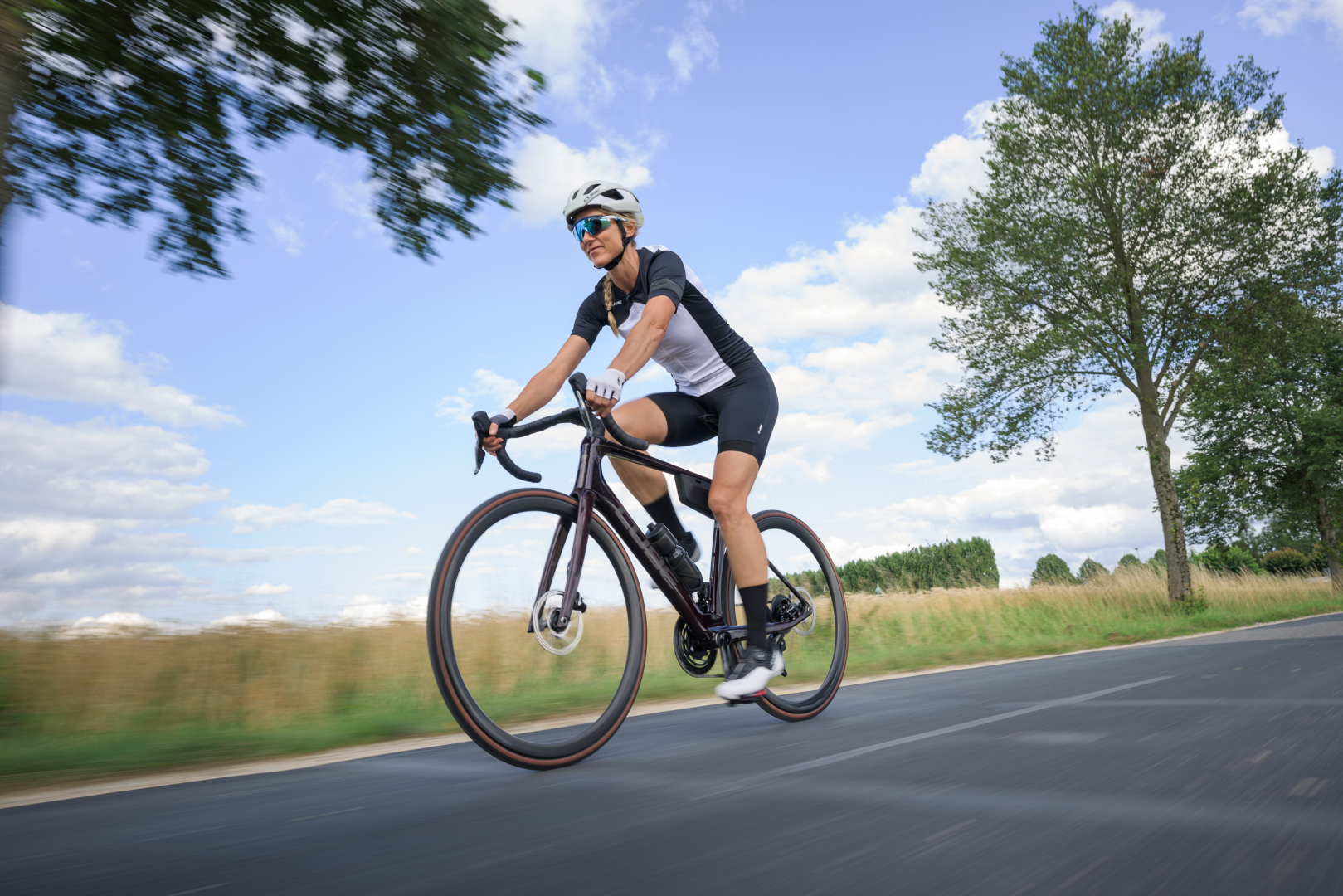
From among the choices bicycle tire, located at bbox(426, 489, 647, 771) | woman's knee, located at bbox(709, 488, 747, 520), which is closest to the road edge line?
bicycle tire, located at bbox(426, 489, 647, 771)

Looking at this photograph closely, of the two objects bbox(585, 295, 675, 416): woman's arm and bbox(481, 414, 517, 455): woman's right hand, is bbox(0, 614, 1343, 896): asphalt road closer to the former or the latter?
bbox(481, 414, 517, 455): woman's right hand

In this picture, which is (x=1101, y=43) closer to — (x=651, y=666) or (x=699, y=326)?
(x=651, y=666)

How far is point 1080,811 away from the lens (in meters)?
2.22

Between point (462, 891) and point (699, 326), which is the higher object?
point (699, 326)

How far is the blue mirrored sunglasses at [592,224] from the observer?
386 cm

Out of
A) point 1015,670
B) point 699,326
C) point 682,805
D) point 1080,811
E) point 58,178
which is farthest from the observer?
point 1015,670

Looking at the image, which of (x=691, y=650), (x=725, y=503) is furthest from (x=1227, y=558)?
(x=691, y=650)

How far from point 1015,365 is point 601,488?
18.7 meters

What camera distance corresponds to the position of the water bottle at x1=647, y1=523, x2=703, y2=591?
12.9 ft

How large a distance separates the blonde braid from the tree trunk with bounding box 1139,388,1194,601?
63.0ft

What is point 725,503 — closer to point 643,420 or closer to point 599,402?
point 643,420

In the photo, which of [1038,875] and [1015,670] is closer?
[1038,875]

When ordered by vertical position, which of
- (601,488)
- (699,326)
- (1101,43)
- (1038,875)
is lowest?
(1038,875)

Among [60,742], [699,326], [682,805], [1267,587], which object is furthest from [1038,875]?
[1267,587]
